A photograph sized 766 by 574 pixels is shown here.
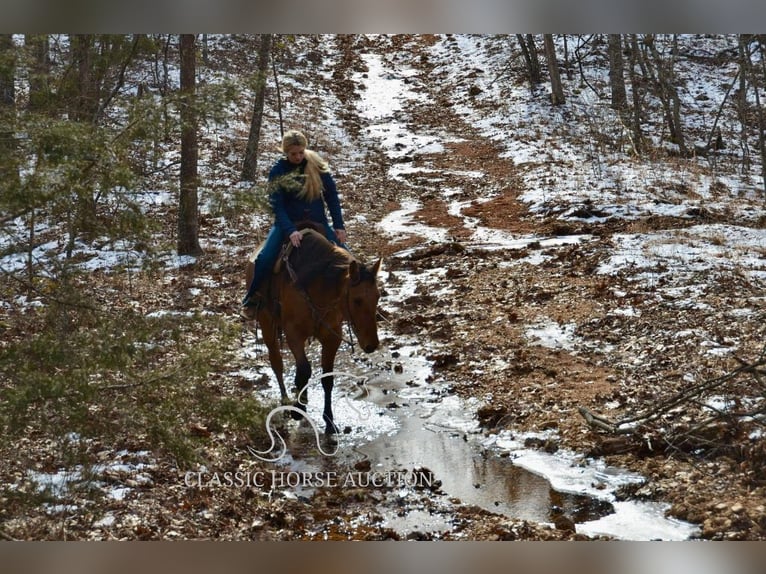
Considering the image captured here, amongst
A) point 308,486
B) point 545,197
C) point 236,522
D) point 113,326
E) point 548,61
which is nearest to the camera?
point 113,326

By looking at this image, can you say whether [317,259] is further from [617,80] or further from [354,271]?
[617,80]

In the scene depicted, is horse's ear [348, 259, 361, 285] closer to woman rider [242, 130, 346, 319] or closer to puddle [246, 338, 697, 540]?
woman rider [242, 130, 346, 319]

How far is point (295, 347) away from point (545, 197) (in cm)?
620

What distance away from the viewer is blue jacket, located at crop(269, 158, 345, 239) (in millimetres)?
5586

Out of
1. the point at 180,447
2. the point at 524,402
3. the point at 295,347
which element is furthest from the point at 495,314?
the point at 180,447

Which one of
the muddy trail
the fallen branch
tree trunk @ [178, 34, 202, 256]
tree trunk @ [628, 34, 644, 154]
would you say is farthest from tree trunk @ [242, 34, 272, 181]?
tree trunk @ [628, 34, 644, 154]

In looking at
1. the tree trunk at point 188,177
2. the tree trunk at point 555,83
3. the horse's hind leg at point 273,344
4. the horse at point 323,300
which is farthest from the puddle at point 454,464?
the tree trunk at point 555,83

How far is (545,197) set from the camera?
1083cm

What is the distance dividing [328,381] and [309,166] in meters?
1.80

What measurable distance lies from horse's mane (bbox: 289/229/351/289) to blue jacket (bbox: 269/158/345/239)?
176 mm

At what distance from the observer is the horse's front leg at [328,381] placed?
558cm

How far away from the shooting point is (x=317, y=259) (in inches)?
226

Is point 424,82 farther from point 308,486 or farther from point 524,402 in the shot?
point 308,486

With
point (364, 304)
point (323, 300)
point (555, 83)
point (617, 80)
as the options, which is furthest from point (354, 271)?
point (617, 80)
